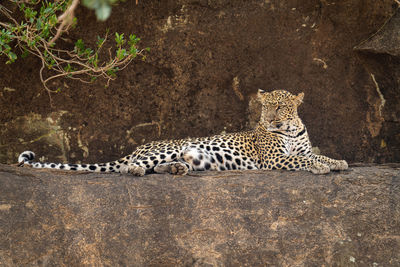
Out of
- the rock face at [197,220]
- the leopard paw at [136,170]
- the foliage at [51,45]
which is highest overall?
the foliage at [51,45]

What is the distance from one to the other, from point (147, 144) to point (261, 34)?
257 cm

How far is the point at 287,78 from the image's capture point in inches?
325

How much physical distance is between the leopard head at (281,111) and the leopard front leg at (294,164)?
1.93 ft

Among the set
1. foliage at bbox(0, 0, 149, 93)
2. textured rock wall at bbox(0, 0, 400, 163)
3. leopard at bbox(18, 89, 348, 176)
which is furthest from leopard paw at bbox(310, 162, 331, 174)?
foliage at bbox(0, 0, 149, 93)

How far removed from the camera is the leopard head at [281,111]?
25.3ft

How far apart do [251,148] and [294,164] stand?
39.6 inches

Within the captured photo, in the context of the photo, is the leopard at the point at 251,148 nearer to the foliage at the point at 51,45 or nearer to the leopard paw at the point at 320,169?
the leopard paw at the point at 320,169

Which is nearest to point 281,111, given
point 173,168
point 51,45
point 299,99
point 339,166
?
point 299,99

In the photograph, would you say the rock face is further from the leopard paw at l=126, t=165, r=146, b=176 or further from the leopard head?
the leopard head

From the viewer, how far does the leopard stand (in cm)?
712

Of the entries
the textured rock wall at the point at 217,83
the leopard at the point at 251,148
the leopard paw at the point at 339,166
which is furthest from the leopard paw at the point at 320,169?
the textured rock wall at the point at 217,83

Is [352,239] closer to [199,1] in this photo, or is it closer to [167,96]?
Result: [167,96]

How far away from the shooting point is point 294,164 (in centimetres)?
696

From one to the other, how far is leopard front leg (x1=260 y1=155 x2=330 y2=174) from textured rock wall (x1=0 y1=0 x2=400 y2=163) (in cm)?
116
